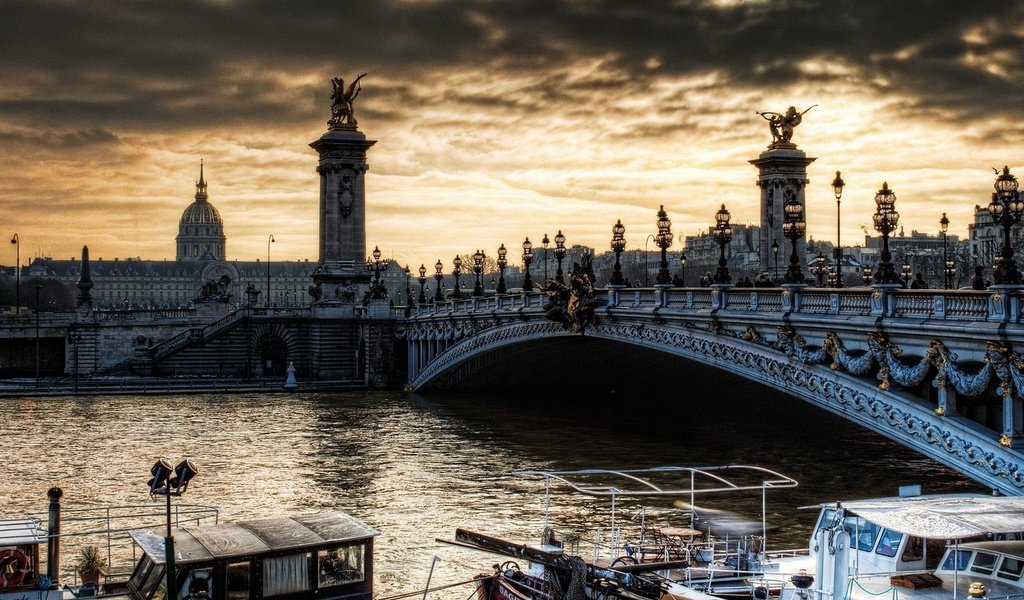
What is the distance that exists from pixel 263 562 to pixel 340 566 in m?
1.52

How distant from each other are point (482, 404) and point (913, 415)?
40.6 meters

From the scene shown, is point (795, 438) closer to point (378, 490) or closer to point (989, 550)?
point (378, 490)

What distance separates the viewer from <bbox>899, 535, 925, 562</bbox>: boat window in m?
19.5

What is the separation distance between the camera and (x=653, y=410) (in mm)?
62219

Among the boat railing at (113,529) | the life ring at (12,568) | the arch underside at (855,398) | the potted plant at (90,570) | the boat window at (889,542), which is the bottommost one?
the boat railing at (113,529)

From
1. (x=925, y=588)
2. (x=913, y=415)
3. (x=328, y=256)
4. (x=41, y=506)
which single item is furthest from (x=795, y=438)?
(x=328, y=256)

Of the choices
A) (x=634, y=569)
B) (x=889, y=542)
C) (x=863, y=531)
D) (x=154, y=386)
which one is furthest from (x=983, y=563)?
(x=154, y=386)

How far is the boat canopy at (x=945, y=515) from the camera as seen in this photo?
1870 centimetres

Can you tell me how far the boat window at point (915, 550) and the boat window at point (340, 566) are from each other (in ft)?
30.4

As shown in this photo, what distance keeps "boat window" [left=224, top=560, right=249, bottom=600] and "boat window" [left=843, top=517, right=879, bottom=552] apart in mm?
9988

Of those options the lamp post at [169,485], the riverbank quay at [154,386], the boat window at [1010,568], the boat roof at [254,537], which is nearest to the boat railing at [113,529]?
the boat roof at [254,537]

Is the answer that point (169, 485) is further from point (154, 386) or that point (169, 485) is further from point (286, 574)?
point (154, 386)

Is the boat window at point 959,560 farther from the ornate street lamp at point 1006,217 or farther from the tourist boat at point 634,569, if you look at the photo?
the ornate street lamp at point 1006,217

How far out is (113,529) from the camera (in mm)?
27922
